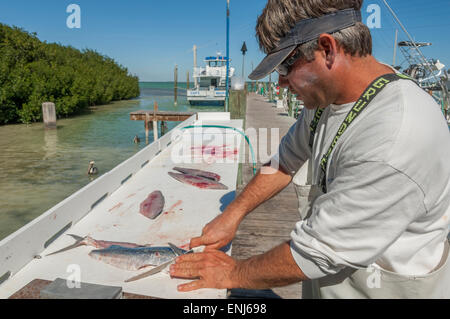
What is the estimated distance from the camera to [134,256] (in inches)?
82.5

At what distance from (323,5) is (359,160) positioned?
25.4 inches

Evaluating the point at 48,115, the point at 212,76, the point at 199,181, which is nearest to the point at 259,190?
the point at 199,181

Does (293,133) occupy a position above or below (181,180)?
above

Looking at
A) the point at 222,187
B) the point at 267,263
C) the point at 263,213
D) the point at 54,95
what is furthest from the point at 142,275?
the point at 54,95

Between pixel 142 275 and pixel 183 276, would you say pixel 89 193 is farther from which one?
pixel 183 276

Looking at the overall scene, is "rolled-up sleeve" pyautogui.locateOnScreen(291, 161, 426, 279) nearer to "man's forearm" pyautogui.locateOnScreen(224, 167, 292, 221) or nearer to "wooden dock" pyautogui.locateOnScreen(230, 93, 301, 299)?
"man's forearm" pyautogui.locateOnScreen(224, 167, 292, 221)

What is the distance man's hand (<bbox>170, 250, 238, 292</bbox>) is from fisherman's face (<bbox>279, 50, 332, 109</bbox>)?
870 millimetres

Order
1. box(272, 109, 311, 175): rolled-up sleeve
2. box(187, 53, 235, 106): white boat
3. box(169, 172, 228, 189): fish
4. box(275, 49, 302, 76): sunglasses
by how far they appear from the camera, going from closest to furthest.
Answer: box(275, 49, 302, 76): sunglasses < box(272, 109, 311, 175): rolled-up sleeve < box(169, 172, 228, 189): fish < box(187, 53, 235, 106): white boat

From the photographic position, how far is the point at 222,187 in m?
3.86

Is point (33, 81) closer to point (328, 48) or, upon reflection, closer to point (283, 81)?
point (283, 81)

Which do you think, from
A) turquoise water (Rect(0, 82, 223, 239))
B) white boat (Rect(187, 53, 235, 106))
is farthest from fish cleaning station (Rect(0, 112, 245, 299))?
white boat (Rect(187, 53, 235, 106))

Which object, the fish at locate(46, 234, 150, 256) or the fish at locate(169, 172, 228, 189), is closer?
the fish at locate(46, 234, 150, 256)

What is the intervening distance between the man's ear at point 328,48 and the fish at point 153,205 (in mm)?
2218

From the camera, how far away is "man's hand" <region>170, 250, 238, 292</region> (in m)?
1.53
